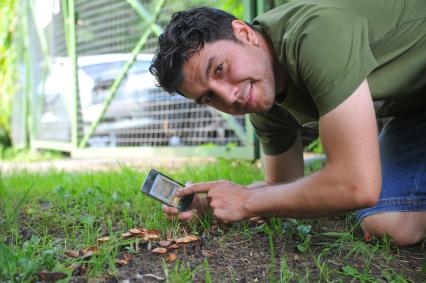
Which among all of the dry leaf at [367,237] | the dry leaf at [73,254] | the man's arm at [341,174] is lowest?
the dry leaf at [367,237]

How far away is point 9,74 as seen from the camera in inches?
351

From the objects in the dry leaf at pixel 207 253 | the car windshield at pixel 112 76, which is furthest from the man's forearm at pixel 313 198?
the car windshield at pixel 112 76

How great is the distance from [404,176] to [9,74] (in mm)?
8079

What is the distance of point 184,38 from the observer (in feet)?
6.45

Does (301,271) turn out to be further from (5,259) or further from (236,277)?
(5,259)

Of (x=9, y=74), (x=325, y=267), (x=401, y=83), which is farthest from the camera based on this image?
(x=9, y=74)

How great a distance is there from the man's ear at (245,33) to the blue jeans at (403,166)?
3.08 feet

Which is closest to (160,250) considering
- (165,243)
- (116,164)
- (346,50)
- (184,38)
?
(165,243)

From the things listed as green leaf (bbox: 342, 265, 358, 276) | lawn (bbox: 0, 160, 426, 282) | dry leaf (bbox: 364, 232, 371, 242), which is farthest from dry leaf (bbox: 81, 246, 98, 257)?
dry leaf (bbox: 364, 232, 371, 242)

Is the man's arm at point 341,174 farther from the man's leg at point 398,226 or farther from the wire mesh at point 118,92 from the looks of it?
the wire mesh at point 118,92

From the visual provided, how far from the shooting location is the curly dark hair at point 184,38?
196cm

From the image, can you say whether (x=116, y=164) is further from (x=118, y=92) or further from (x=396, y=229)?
(x=396, y=229)

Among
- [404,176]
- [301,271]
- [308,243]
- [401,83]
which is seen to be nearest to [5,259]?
[301,271]

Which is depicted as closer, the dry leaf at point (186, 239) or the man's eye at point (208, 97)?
the dry leaf at point (186, 239)
